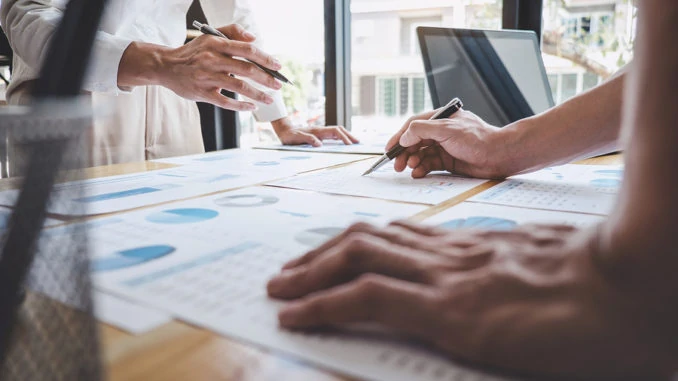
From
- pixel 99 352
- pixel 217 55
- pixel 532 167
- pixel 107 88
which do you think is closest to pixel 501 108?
pixel 532 167

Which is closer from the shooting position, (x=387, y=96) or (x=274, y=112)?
(x=274, y=112)

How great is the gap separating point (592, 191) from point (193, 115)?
4.93 feet

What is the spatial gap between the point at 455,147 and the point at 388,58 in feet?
6.69

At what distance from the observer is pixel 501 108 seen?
1.51 meters

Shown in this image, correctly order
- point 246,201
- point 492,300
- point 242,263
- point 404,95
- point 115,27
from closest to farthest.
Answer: point 492,300
point 242,263
point 246,201
point 115,27
point 404,95

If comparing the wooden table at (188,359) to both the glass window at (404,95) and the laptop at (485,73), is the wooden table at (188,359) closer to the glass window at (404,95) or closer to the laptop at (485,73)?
the laptop at (485,73)

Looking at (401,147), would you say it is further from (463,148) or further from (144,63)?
(144,63)

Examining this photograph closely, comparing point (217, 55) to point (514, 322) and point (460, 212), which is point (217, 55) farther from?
point (514, 322)

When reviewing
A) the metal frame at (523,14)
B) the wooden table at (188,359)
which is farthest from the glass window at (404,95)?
the wooden table at (188,359)

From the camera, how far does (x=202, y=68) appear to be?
115 cm

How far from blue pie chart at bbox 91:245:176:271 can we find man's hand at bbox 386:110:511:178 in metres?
0.60

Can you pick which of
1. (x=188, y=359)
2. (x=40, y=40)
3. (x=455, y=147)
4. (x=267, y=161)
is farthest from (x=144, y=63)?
(x=188, y=359)

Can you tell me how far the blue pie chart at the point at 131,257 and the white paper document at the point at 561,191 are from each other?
→ 468 millimetres

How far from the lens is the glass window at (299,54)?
2461 millimetres
